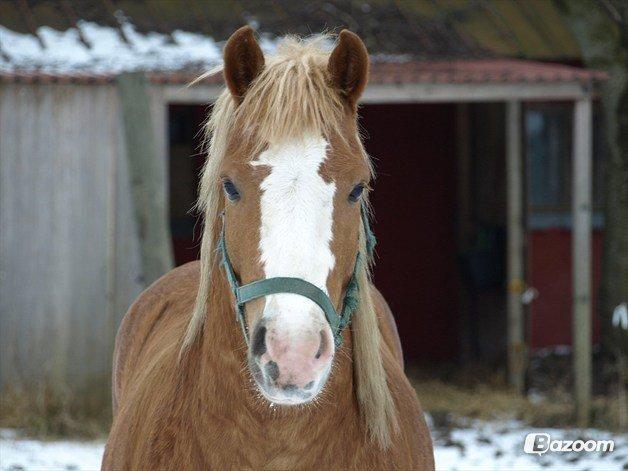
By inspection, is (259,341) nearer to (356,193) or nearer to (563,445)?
(356,193)

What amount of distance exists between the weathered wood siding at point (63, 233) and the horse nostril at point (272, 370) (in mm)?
4836

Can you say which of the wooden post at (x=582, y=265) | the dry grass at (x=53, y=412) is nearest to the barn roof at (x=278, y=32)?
the wooden post at (x=582, y=265)

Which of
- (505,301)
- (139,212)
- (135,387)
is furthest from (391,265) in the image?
(135,387)

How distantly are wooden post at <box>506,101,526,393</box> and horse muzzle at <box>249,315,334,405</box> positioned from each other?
19.6ft

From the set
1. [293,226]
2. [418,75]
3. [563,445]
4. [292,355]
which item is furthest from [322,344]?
[418,75]

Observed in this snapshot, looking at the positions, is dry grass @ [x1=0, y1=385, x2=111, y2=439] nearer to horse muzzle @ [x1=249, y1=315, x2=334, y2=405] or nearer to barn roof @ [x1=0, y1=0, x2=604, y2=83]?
barn roof @ [x1=0, y1=0, x2=604, y2=83]

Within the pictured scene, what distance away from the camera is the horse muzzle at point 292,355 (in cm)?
206

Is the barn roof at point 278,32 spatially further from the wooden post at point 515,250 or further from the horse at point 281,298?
the horse at point 281,298

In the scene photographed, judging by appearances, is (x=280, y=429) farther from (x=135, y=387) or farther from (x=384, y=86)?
(x=384, y=86)

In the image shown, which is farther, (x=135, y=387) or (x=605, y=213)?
(x=605, y=213)

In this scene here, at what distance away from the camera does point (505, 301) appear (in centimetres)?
929

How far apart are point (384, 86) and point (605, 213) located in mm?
2446

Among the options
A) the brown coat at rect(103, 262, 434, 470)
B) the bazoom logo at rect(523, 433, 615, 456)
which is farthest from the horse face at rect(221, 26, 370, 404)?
the bazoom logo at rect(523, 433, 615, 456)

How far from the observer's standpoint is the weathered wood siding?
6.84 meters
